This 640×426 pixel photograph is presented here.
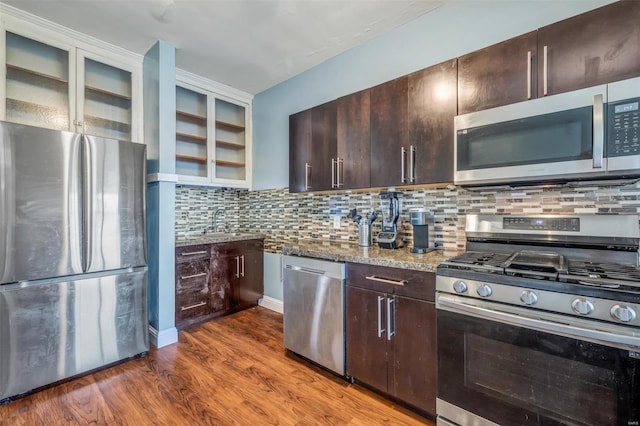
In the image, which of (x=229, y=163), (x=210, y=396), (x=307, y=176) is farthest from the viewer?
(x=229, y=163)

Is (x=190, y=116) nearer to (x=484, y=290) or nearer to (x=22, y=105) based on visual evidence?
(x=22, y=105)

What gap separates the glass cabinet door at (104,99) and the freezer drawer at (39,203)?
776 millimetres

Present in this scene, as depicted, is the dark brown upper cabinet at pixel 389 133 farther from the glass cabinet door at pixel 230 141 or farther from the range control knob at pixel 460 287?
the glass cabinet door at pixel 230 141

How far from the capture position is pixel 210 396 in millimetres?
1882

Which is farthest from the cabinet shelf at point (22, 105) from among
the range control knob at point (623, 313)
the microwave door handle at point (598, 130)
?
the range control knob at point (623, 313)

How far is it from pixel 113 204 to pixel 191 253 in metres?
0.87

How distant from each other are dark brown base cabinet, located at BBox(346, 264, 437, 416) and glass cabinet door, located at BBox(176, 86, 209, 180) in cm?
245

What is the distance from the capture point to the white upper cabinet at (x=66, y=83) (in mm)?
2291

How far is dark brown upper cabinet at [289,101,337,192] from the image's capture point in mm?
2482

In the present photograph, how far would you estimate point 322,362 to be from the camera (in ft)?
6.88

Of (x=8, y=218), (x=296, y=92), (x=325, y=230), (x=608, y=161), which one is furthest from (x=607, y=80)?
(x=8, y=218)

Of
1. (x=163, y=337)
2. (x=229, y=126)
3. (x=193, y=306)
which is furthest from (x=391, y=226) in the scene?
(x=229, y=126)

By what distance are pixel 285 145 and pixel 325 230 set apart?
3.82ft

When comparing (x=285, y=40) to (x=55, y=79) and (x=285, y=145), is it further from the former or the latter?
(x=55, y=79)
